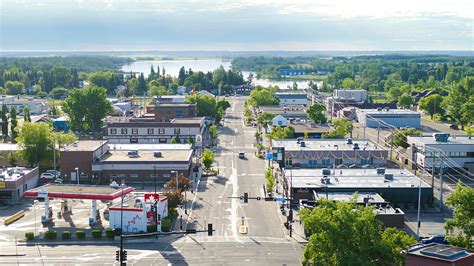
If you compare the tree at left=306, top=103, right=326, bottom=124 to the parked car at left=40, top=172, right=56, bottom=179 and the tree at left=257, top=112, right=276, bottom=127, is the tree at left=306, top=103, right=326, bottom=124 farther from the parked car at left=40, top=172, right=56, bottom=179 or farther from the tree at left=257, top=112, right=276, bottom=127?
the parked car at left=40, top=172, right=56, bottom=179

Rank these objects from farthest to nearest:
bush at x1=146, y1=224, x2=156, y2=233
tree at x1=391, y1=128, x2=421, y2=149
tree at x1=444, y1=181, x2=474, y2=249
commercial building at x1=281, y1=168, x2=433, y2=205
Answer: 1. tree at x1=391, y1=128, x2=421, y2=149
2. commercial building at x1=281, y1=168, x2=433, y2=205
3. bush at x1=146, y1=224, x2=156, y2=233
4. tree at x1=444, y1=181, x2=474, y2=249

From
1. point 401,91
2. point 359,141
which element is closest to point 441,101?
point 401,91

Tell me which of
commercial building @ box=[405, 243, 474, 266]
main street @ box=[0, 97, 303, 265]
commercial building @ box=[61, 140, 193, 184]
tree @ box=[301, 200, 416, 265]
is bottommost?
main street @ box=[0, 97, 303, 265]

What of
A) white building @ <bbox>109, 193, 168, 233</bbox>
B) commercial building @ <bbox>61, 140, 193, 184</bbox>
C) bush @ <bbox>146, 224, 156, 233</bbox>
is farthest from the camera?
commercial building @ <bbox>61, 140, 193, 184</bbox>

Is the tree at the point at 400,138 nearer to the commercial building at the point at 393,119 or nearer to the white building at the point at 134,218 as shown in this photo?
the commercial building at the point at 393,119

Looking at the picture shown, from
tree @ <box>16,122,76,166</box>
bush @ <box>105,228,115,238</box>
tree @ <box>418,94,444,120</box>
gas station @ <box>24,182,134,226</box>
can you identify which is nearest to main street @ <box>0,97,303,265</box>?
bush @ <box>105,228,115,238</box>
